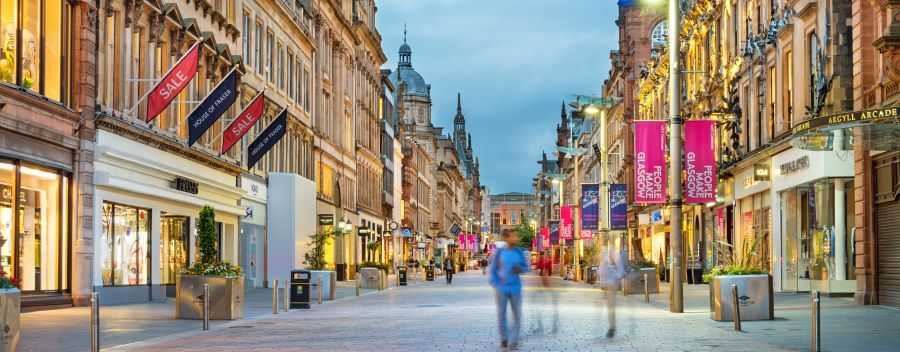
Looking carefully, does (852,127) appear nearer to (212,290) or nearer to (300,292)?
(212,290)

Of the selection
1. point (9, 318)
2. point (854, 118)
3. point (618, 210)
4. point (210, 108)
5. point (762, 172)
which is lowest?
point (9, 318)

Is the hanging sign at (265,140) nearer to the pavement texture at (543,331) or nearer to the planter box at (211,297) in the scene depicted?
the pavement texture at (543,331)

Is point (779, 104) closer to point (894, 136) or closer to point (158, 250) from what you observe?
point (894, 136)

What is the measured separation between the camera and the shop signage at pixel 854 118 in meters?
21.9

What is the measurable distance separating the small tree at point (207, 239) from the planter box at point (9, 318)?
42.7 ft

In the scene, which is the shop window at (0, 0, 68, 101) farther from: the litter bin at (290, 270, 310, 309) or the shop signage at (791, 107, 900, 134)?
the shop signage at (791, 107, 900, 134)

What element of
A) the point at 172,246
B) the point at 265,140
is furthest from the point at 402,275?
the point at 172,246

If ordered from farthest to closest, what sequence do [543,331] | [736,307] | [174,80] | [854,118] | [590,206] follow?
[590,206] < [174,80] < [854,118] < [543,331] < [736,307]

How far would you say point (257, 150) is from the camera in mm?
44281

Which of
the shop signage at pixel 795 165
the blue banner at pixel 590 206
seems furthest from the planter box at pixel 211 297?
the blue banner at pixel 590 206

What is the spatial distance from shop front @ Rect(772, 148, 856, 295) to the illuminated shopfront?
19166 mm

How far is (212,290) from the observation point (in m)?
27.1

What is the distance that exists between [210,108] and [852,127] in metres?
18.5

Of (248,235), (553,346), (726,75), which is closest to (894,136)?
(553,346)
